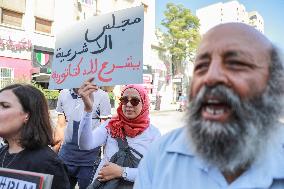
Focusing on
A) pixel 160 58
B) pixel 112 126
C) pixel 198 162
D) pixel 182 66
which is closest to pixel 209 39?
pixel 198 162

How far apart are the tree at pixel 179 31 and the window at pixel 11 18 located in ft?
56.3

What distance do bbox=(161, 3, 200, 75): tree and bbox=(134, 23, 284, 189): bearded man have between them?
3294 cm

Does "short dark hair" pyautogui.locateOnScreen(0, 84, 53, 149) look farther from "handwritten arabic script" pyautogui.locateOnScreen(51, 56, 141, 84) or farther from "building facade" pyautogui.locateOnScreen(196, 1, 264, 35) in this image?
"building facade" pyautogui.locateOnScreen(196, 1, 264, 35)

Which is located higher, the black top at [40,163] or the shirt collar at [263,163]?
the shirt collar at [263,163]

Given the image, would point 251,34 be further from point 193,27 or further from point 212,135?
point 193,27

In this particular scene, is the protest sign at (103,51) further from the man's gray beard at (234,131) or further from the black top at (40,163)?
the man's gray beard at (234,131)

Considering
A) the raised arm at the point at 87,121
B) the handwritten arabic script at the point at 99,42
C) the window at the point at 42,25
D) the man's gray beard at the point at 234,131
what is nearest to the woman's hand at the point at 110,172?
the raised arm at the point at 87,121

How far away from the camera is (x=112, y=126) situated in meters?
2.95

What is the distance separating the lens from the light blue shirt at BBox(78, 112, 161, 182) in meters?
2.71

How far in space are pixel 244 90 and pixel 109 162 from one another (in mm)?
1605

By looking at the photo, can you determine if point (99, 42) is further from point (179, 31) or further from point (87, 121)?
point (179, 31)

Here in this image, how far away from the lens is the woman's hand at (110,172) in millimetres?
2609

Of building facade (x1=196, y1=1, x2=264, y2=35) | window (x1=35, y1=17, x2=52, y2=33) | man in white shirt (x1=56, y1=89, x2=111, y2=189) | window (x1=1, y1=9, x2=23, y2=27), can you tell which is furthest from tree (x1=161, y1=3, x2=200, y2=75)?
man in white shirt (x1=56, y1=89, x2=111, y2=189)

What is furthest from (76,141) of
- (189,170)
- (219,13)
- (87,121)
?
(219,13)
